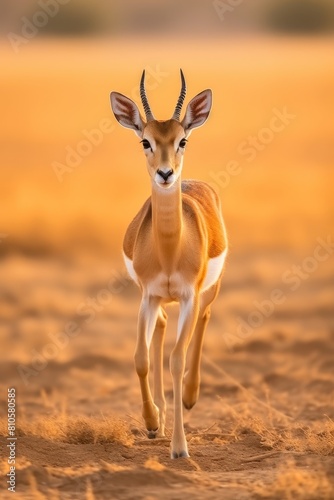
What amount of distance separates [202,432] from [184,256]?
2287 mm

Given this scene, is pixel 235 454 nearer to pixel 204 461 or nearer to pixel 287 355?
pixel 204 461

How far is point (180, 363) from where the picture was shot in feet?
37.3

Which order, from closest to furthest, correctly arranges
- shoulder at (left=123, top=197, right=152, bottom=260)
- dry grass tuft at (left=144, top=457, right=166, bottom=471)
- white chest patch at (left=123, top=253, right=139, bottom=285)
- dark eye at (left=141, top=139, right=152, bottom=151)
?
1. dry grass tuft at (left=144, top=457, right=166, bottom=471)
2. dark eye at (left=141, top=139, right=152, bottom=151)
3. shoulder at (left=123, top=197, right=152, bottom=260)
4. white chest patch at (left=123, top=253, right=139, bottom=285)

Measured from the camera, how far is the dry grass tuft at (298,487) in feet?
31.1

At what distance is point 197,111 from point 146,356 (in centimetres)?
248

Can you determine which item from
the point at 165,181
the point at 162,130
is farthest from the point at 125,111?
the point at 165,181

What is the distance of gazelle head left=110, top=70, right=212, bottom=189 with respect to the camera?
1120 cm

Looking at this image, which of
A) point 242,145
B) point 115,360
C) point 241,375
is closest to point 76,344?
point 115,360

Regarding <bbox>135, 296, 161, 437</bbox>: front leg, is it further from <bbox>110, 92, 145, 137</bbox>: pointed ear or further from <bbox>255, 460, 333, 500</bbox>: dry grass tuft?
<bbox>255, 460, 333, 500</bbox>: dry grass tuft

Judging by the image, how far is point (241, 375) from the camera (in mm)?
18844

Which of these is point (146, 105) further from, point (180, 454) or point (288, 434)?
point (288, 434)

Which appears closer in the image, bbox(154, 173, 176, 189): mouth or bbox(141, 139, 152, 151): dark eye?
bbox(154, 173, 176, 189): mouth

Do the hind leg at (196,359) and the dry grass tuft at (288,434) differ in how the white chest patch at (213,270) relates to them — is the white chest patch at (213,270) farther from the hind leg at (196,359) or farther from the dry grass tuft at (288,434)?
the dry grass tuft at (288,434)

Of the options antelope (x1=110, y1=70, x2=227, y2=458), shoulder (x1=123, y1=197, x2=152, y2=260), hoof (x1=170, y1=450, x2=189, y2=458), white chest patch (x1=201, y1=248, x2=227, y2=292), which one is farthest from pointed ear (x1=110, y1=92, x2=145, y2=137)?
hoof (x1=170, y1=450, x2=189, y2=458)
